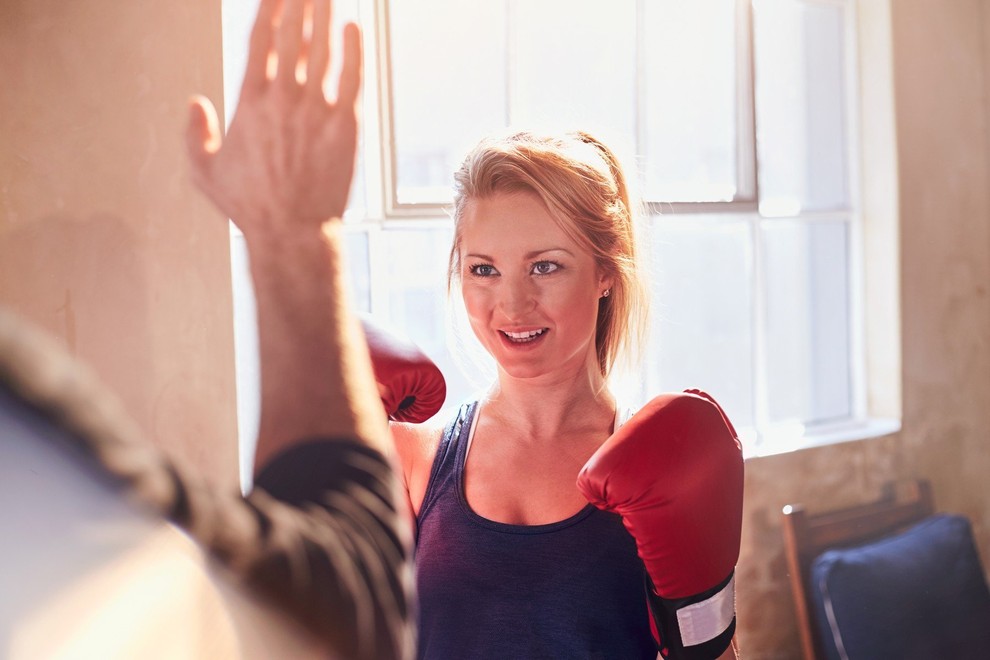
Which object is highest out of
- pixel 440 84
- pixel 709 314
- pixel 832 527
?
pixel 440 84

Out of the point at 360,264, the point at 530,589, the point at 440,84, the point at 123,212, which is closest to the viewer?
the point at 123,212

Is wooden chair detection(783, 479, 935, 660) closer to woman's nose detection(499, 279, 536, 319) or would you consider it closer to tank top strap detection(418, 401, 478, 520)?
tank top strap detection(418, 401, 478, 520)

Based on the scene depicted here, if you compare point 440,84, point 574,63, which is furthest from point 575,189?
point 574,63

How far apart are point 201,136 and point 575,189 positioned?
0.55 m

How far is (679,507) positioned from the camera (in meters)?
1.04

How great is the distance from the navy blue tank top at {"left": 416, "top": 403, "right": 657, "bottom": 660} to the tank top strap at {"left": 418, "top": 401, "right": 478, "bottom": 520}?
0.04m

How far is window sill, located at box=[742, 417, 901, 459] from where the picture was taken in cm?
227

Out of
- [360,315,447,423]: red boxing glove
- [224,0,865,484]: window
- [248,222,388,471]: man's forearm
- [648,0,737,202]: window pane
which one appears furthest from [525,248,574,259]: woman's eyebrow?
[648,0,737,202]: window pane

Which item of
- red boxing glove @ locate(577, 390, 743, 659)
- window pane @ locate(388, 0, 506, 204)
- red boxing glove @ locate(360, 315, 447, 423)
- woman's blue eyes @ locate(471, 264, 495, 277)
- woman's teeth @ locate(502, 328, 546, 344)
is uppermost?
window pane @ locate(388, 0, 506, 204)

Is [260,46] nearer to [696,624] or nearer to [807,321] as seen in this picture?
[696,624]

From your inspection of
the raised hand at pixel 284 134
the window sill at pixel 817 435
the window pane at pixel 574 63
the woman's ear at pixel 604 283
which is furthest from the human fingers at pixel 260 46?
the window sill at pixel 817 435

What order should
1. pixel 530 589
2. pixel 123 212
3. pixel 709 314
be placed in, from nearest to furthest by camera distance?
pixel 123 212 → pixel 530 589 → pixel 709 314

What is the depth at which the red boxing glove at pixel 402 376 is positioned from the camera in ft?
3.76

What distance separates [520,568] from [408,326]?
81cm
